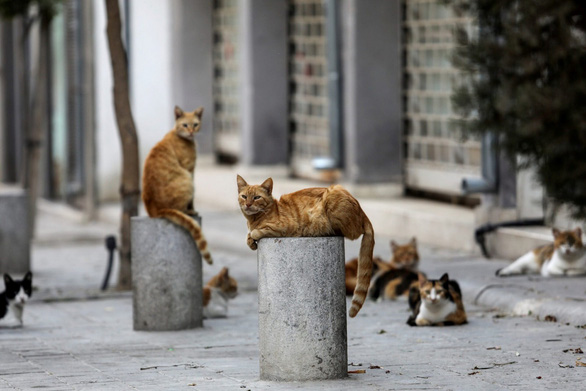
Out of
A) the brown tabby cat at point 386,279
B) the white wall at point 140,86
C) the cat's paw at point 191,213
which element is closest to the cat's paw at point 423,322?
the brown tabby cat at point 386,279

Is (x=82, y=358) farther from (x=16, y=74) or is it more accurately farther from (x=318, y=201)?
(x=16, y=74)

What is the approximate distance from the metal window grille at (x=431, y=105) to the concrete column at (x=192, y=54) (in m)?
6.11

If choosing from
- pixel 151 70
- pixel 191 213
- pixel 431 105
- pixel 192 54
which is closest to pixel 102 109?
pixel 151 70

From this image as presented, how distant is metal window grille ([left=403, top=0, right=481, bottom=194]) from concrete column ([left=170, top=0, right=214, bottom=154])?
20.0 feet

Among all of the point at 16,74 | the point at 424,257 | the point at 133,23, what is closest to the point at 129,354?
the point at 424,257

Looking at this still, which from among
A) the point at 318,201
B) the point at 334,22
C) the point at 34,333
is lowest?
the point at 34,333

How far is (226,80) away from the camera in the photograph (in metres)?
22.0

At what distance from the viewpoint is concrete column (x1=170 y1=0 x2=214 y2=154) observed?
21750 mm

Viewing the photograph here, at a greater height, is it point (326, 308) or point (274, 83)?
point (274, 83)

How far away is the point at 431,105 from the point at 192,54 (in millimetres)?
6943

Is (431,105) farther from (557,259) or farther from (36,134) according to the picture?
(36,134)

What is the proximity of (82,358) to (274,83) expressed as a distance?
1142 cm

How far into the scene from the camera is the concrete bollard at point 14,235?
1416 cm

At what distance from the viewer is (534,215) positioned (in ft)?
42.2
